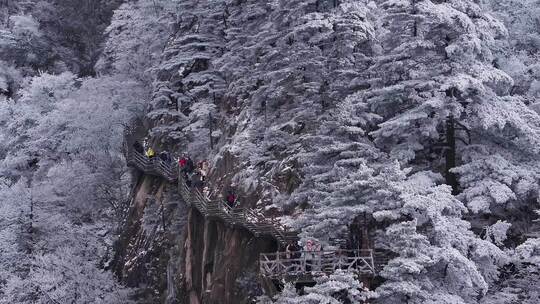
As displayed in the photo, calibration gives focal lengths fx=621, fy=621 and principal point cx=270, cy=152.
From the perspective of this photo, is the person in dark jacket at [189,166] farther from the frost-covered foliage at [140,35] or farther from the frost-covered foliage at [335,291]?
the frost-covered foliage at [140,35]

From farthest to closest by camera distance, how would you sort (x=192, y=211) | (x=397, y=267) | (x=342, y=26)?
1. (x=192, y=211)
2. (x=342, y=26)
3. (x=397, y=267)

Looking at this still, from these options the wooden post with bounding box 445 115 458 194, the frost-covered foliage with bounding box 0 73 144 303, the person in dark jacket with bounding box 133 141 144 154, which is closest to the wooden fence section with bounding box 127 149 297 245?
the person in dark jacket with bounding box 133 141 144 154

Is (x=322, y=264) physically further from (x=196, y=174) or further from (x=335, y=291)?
(x=196, y=174)

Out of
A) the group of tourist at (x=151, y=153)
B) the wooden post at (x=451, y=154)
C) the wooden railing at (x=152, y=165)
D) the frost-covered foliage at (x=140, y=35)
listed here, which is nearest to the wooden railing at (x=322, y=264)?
the wooden post at (x=451, y=154)

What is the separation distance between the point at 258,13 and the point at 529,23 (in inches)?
585

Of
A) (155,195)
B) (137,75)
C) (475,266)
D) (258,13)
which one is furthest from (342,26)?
(137,75)

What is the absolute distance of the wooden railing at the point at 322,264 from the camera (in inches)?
738

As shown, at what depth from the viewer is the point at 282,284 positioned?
2059 cm

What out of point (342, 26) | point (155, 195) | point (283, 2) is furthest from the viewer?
point (155, 195)

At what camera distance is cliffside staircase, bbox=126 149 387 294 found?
18916mm

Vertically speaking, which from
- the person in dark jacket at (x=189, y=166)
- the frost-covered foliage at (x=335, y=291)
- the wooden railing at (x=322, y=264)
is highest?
the person in dark jacket at (x=189, y=166)

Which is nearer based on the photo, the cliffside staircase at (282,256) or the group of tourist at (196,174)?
the cliffside staircase at (282,256)

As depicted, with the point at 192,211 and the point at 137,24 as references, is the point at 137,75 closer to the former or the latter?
the point at 137,24

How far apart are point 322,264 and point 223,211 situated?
26.9ft
